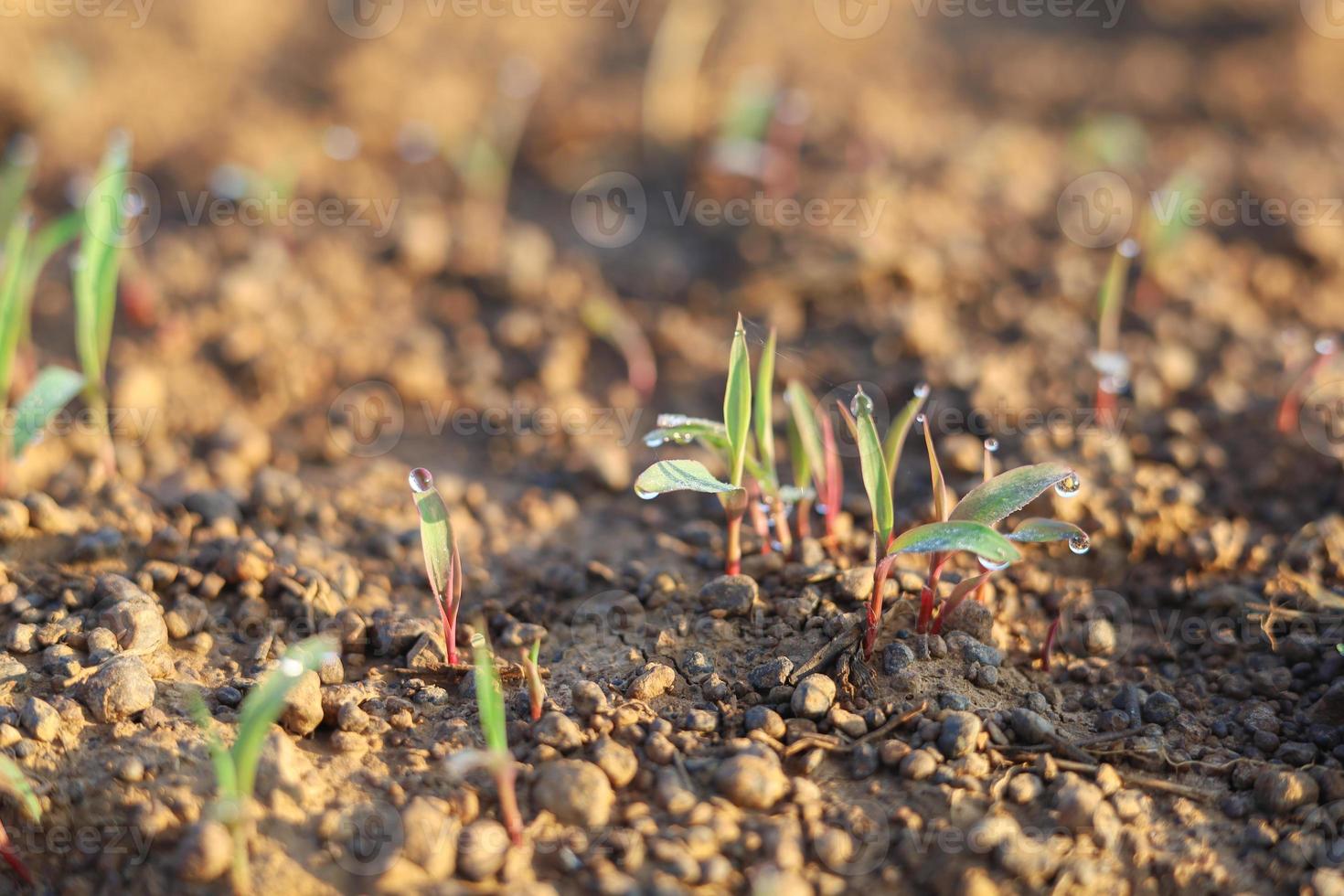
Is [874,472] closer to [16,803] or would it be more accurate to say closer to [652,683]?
[652,683]

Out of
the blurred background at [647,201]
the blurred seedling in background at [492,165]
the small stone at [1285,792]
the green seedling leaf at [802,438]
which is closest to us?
the small stone at [1285,792]

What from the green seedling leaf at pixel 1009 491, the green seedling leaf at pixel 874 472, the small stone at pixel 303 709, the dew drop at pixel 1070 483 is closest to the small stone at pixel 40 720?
the small stone at pixel 303 709

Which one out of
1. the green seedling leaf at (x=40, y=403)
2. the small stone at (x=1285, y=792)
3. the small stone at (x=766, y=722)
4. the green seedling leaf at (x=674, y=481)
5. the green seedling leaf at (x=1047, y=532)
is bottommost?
the small stone at (x=1285, y=792)

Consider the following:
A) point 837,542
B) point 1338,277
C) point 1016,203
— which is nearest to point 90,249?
point 837,542

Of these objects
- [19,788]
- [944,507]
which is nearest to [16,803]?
[19,788]

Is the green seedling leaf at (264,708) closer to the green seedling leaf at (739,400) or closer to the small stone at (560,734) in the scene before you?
the small stone at (560,734)

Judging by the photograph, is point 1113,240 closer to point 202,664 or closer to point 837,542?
point 837,542
